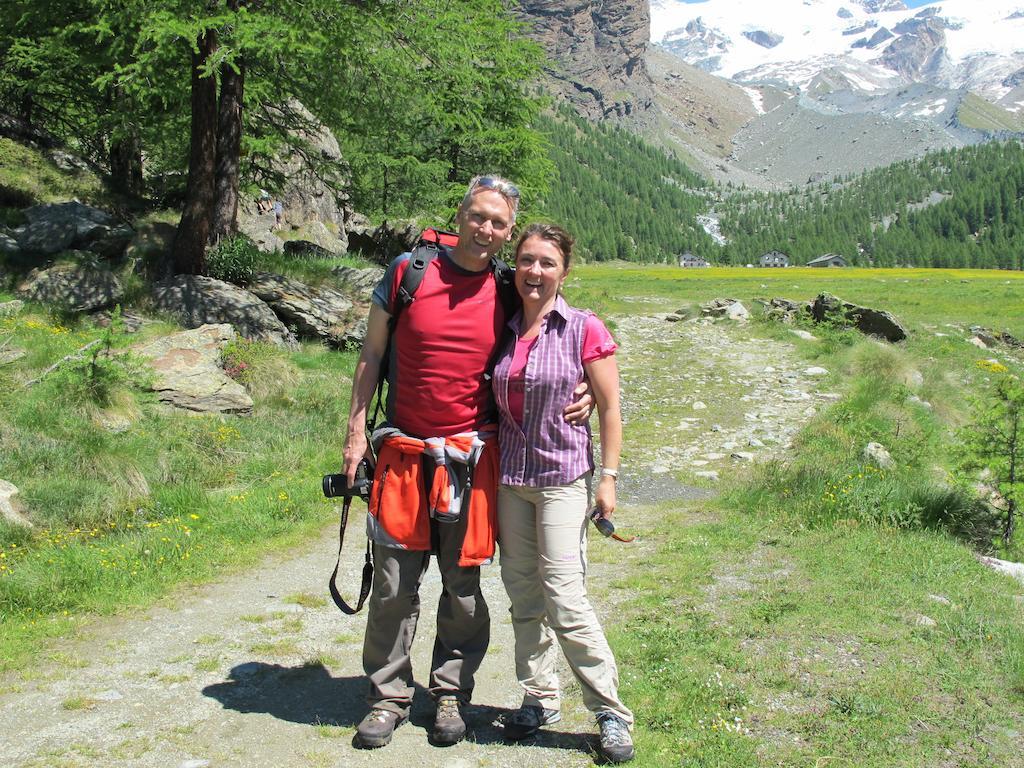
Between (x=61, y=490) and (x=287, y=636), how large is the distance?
2.74 meters

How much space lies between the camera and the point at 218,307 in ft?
37.5

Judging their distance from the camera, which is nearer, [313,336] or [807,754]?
[807,754]

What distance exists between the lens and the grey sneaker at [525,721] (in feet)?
12.3

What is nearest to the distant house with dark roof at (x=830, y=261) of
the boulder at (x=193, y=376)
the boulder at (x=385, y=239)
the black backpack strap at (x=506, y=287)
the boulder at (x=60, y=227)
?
the boulder at (x=385, y=239)

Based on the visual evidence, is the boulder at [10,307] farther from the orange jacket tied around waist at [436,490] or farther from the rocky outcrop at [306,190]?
the orange jacket tied around waist at [436,490]

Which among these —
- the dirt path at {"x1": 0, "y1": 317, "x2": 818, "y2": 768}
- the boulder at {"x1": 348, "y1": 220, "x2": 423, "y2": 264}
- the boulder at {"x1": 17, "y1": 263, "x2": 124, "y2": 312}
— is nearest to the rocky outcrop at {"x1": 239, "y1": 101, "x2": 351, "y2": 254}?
the boulder at {"x1": 348, "y1": 220, "x2": 423, "y2": 264}

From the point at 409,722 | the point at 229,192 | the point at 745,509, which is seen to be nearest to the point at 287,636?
the point at 409,722

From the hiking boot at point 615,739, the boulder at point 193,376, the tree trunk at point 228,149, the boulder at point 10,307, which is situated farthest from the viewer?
the tree trunk at point 228,149

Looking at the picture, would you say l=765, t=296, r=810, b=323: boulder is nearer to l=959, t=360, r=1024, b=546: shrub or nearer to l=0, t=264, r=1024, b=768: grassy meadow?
l=0, t=264, r=1024, b=768: grassy meadow

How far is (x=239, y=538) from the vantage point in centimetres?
652

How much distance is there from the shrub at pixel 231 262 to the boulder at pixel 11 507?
20.7ft

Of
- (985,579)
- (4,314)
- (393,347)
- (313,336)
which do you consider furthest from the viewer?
(313,336)

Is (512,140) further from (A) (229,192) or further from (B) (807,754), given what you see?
(B) (807,754)

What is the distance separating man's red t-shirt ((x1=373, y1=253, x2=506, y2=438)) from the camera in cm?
365
